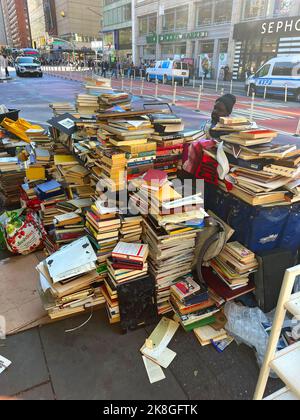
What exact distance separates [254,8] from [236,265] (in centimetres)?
3296

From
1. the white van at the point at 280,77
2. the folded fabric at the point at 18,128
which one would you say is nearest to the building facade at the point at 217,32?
the white van at the point at 280,77

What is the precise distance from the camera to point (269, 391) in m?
2.33

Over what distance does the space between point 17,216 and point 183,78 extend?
2587cm

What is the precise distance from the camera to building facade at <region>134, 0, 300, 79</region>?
25.6 meters

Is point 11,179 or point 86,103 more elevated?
point 86,103

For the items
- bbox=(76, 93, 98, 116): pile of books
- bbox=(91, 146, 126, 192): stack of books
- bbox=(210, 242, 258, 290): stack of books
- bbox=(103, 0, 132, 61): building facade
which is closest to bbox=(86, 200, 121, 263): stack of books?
bbox=(91, 146, 126, 192): stack of books

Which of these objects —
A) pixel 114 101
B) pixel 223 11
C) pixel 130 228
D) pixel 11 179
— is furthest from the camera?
pixel 223 11

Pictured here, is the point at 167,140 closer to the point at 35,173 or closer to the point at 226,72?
the point at 35,173

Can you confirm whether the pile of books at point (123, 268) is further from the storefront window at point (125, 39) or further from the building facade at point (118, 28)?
the storefront window at point (125, 39)

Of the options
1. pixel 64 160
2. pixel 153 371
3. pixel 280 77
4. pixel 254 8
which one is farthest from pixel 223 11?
pixel 153 371

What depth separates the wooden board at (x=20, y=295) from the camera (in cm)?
290

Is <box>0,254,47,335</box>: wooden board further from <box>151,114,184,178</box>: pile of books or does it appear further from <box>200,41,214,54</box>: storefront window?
<box>200,41,214,54</box>: storefront window

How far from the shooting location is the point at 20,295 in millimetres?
3250

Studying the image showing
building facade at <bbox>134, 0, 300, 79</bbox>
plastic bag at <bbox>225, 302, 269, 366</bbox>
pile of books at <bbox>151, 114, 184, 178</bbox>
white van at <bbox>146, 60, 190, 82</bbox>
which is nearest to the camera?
plastic bag at <bbox>225, 302, 269, 366</bbox>
